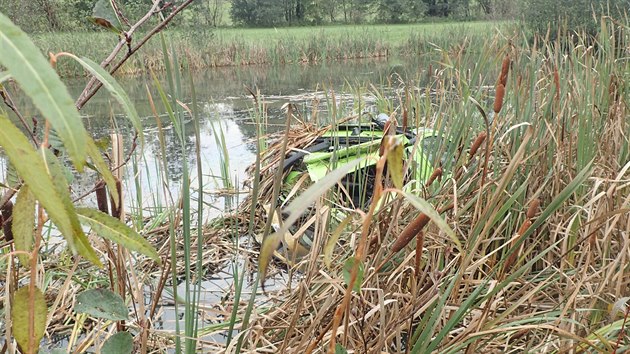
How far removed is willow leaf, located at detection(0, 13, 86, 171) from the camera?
30 centimetres

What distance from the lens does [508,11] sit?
5.62 metres

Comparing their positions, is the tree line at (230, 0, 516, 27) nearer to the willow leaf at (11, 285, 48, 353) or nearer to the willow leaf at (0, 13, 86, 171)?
the willow leaf at (11, 285, 48, 353)

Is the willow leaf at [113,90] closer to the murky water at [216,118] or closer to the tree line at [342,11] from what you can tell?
the murky water at [216,118]

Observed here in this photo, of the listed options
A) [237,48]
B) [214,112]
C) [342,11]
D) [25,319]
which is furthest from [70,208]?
[342,11]

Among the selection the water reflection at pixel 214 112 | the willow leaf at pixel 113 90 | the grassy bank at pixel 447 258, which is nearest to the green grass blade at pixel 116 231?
the grassy bank at pixel 447 258

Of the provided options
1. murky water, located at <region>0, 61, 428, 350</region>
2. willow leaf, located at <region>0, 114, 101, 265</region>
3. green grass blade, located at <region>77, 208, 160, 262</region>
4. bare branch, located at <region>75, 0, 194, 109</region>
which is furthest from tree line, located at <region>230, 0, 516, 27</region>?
willow leaf, located at <region>0, 114, 101, 265</region>

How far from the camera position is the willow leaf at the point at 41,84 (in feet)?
0.98

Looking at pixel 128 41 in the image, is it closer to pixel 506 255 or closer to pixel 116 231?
pixel 116 231

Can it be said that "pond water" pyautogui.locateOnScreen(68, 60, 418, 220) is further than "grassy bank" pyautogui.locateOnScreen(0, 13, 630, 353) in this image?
Yes

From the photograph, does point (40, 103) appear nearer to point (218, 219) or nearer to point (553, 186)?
point (553, 186)

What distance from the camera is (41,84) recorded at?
0.30 meters

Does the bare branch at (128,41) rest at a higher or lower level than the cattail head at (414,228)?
higher

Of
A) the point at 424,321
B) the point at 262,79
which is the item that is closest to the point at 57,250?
the point at 424,321

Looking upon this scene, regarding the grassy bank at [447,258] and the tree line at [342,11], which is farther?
the tree line at [342,11]
